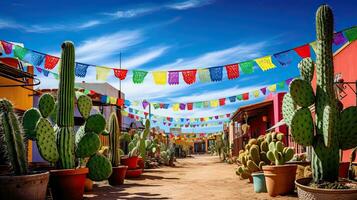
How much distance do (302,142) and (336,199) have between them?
3.21 feet

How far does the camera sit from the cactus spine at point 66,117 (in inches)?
282

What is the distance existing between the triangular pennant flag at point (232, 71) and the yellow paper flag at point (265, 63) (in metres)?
0.87

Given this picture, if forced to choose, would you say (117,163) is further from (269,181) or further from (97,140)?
(269,181)

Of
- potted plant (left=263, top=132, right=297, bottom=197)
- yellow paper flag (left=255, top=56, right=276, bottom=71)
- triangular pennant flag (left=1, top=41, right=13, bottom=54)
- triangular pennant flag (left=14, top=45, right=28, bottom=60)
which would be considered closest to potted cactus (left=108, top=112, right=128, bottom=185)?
triangular pennant flag (left=14, top=45, right=28, bottom=60)

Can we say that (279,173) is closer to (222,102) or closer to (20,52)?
(20,52)

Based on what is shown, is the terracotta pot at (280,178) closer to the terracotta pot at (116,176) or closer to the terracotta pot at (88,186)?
the terracotta pot at (88,186)

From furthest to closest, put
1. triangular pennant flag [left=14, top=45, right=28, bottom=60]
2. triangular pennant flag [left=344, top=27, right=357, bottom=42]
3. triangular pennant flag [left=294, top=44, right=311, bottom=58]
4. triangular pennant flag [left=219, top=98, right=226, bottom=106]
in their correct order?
triangular pennant flag [left=219, top=98, right=226, bottom=106] → triangular pennant flag [left=14, top=45, right=28, bottom=60] → triangular pennant flag [left=294, top=44, right=311, bottom=58] → triangular pennant flag [left=344, top=27, right=357, bottom=42]

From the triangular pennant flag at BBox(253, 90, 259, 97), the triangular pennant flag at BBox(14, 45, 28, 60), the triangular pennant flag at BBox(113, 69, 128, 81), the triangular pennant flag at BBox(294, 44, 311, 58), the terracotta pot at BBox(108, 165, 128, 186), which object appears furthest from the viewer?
the triangular pennant flag at BBox(253, 90, 259, 97)

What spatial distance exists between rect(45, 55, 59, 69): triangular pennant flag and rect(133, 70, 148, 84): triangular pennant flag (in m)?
2.61

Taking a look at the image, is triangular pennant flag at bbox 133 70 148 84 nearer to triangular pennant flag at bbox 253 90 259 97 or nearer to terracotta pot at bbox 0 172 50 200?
triangular pennant flag at bbox 253 90 259 97

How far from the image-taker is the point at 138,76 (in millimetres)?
12547

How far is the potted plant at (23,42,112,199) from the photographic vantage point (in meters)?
6.75

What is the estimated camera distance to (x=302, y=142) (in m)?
5.21

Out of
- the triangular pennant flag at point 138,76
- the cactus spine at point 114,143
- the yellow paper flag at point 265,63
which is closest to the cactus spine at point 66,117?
the cactus spine at point 114,143
